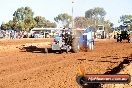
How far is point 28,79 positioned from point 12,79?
1.60 ft

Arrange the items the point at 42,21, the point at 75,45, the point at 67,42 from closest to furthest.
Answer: the point at 75,45 < the point at 67,42 < the point at 42,21

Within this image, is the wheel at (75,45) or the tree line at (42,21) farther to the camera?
the tree line at (42,21)

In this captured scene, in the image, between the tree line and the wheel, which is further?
the tree line

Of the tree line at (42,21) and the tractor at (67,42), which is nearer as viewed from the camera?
the tractor at (67,42)

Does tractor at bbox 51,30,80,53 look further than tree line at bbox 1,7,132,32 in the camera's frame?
No

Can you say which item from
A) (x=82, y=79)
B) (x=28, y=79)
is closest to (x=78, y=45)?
(x=28, y=79)

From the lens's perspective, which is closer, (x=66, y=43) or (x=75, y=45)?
(x=75, y=45)

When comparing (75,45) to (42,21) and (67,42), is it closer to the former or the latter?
(67,42)

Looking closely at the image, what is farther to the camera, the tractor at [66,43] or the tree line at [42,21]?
the tree line at [42,21]

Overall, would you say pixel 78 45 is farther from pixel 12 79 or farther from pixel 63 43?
pixel 12 79

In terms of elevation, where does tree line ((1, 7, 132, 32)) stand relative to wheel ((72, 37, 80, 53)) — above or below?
above

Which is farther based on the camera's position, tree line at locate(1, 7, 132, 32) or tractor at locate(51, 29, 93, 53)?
tree line at locate(1, 7, 132, 32)

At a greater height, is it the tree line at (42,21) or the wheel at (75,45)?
the tree line at (42,21)

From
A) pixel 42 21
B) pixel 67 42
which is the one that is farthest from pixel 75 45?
pixel 42 21
